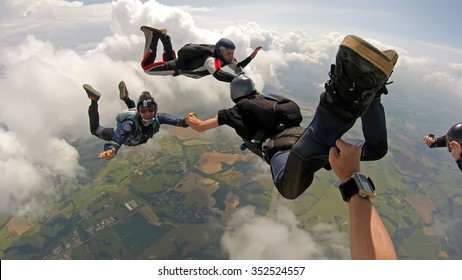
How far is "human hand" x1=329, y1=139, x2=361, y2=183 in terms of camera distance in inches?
70.6

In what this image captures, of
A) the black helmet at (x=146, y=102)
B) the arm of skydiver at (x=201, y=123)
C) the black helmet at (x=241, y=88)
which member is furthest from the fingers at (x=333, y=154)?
the black helmet at (x=146, y=102)

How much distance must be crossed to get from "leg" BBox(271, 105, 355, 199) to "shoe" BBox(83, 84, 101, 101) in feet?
14.5

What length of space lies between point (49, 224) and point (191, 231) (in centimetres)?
3112

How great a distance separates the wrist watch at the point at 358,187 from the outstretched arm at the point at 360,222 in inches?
1.2

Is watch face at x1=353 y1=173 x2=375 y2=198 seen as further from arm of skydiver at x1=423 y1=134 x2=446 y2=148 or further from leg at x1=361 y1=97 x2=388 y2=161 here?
arm of skydiver at x1=423 y1=134 x2=446 y2=148

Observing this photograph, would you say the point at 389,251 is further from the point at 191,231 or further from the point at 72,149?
the point at 72,149

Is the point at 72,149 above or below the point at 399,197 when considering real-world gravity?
below

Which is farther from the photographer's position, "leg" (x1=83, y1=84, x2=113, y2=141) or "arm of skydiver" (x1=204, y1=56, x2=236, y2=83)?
"leg" (x1=83, y1=84, x2=113, y2=141)

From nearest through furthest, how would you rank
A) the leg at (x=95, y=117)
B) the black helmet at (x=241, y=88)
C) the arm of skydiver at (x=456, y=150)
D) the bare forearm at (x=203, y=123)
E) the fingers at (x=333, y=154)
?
the fingers at (x=333, y=154) < the bare forearm at (x=203, y=123) < the arm of skydiver at (x=456, y=150) < the black helmet at (x=241, y=88) < the leg at (x=95, y=117)

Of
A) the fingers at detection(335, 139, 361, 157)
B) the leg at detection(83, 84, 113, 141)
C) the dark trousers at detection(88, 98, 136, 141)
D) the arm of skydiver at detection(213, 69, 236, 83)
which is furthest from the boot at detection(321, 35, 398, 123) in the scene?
the leg at detection(83, 84, 113, 141)

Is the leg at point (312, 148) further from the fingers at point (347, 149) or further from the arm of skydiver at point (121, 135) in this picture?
the arm of skydiver at point (121, 135)

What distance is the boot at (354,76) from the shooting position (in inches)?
63.2
